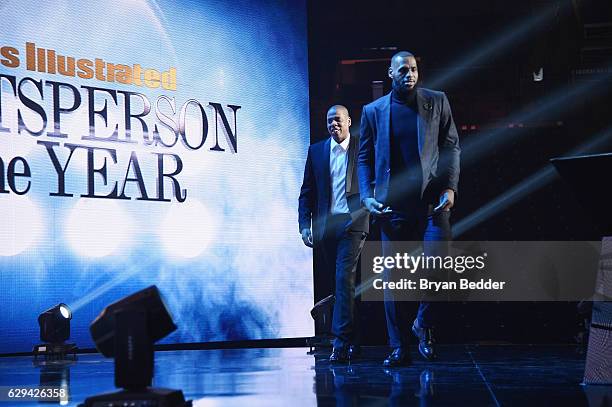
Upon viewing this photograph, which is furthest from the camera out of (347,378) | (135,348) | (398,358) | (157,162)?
(157,162)

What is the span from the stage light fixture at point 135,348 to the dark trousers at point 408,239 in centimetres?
210

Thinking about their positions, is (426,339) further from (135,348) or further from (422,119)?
(135,348)

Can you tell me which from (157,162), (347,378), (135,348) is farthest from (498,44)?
(135,348)

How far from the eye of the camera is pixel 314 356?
5.45 meters

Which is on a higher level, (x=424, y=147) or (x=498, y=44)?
(x=498, y=44)

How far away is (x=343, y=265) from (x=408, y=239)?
538 millimetres

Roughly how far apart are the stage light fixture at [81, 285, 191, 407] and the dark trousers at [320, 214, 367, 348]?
2.42 meters

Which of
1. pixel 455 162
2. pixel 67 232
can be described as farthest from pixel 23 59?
pixel 455 162

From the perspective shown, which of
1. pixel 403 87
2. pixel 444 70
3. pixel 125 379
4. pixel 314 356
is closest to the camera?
pixel 125 379

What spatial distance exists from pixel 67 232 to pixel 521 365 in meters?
3.45

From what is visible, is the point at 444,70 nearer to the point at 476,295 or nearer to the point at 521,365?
the point at 476,295

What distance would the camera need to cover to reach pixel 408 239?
14.3 ft

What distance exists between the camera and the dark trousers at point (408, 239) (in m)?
4.27

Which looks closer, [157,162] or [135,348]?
[135,348]
